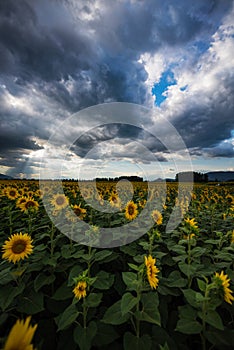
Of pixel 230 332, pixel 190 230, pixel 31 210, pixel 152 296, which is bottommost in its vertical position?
pixel 230 332

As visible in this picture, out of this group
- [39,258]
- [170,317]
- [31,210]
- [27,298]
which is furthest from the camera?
[31,210]

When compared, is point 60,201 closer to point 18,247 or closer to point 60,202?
point 60,202

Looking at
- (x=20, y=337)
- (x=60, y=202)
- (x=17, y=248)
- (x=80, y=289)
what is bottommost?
(x=80, y=289)

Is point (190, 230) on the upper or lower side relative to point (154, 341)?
upper

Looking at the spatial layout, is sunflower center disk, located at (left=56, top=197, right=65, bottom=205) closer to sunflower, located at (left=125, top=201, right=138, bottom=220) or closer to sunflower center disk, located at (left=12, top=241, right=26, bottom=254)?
sunflower, located at (left=125, top=201, right=138, bottom=220)

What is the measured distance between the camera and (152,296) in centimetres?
202

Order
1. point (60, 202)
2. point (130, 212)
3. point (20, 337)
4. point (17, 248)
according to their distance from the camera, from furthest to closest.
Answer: point (60, 202) < point (130, 212) < point (17, 248) < point (20, 337)

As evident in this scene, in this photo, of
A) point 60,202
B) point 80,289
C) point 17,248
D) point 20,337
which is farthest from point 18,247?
point 20,337

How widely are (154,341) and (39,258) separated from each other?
1668 mm

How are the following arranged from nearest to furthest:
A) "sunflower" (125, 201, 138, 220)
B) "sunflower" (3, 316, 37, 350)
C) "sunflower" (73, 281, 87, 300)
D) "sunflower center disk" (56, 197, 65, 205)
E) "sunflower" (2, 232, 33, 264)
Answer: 1. "sunflower" (3, 316, 37, 350)
2. "sunflower" (73, 281, 87, 300)
3. "sunflower" (2, 232, 33, 264)
4. "sunflower" (125, 201, 138, 220)
5. "sunflower center disk" (56, 197, 65, 205)

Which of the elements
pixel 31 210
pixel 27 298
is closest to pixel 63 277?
pixel 27 298

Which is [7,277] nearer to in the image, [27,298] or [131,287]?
[27,298]

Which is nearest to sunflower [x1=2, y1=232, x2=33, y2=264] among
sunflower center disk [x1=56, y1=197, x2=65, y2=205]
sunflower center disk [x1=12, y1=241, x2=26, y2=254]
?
sunflower center disk [x1=12, y1=241, x2=26, y2=254]

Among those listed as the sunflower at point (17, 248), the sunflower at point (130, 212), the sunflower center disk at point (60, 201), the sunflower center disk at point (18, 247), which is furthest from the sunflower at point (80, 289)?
the sunflower center disk at point (60, 201)
